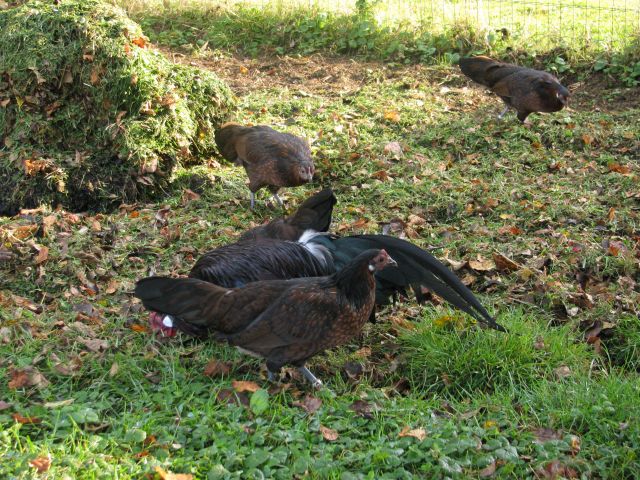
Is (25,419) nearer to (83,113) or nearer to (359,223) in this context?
(359,223)

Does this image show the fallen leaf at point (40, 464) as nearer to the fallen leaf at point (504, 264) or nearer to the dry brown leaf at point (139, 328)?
the dry brown leaf at point (139, 328)

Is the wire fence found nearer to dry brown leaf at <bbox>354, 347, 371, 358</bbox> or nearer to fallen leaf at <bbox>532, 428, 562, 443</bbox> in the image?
dry brown leaf at <bbox>354, 347, 371, 358</bbox>

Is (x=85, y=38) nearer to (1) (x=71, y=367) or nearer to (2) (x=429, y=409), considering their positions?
(1) (x=71, y=367)

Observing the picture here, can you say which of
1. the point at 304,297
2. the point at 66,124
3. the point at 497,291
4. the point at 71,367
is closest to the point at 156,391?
the point at 71,367

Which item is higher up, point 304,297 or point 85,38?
point 85,38

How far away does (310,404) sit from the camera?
4340 mm

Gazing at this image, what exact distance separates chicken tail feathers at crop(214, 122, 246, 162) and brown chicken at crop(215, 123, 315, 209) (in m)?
0.02

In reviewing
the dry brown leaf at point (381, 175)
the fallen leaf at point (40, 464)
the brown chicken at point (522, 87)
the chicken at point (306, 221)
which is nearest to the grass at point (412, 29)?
the brown chicken at point (522, 87)

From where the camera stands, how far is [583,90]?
9.81m

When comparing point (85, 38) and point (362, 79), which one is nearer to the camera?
point (85, 38)

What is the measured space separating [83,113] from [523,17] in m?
6.81

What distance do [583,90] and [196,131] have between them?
4976mm

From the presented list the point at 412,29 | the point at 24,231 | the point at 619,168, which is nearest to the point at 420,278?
the point at 24,231

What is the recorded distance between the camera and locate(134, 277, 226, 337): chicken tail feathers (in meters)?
4.51
